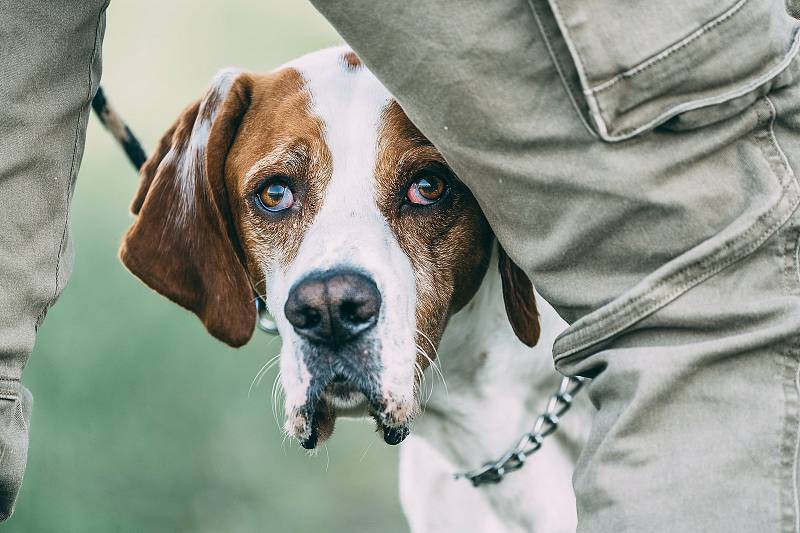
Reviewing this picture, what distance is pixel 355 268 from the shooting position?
1863 mm

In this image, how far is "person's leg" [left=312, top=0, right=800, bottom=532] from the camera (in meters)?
1.38

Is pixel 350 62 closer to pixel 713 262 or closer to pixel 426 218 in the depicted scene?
pixel 426 218

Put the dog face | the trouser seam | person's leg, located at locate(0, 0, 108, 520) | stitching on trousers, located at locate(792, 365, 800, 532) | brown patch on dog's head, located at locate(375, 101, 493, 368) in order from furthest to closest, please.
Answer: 1. brown patch on dog's head, located at locate(375, 101, 493, 368)
2. the dog face
3. the trouser seam
4. person's leg, located at locate(0, 0, 108, 520)
5. stitching on trousers, located at locate(792, 365, 800, 532)

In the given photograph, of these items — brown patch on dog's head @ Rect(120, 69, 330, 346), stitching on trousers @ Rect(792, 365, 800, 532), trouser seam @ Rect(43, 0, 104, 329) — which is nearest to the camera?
stitching on trousers @ Rect(792, 365, 800, 532)

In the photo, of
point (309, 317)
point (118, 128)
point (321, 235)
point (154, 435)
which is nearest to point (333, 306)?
point (309, 317)

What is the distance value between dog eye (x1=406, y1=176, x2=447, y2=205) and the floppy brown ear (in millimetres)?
196

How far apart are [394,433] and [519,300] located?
419 mm

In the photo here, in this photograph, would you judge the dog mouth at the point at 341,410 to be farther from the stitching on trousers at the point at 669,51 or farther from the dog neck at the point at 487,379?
the stitching on trousers at the point at 669,51

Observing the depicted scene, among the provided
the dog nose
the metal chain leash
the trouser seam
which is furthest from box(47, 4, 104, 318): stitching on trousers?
the metal chain leash

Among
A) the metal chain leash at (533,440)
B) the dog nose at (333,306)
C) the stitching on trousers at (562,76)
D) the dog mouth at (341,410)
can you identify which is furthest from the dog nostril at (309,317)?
the metal chain leash at (533,440)

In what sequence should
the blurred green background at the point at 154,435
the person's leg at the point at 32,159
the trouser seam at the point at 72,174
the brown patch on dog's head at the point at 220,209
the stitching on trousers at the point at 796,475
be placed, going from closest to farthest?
the stitching on trousers at the point at 796,475 < the person's leg at the point at 32,159 < the trouser seam at the point at 72,174 < the brown patch on dog's head at the point at 220,209 < the blurred green background at the point at 154,435

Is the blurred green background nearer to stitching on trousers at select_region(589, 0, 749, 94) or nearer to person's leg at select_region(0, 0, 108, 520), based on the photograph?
person's leg at select_region(0, 0, 108, 520)

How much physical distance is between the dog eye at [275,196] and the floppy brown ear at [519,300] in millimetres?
468

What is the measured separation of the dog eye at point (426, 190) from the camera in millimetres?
2102
